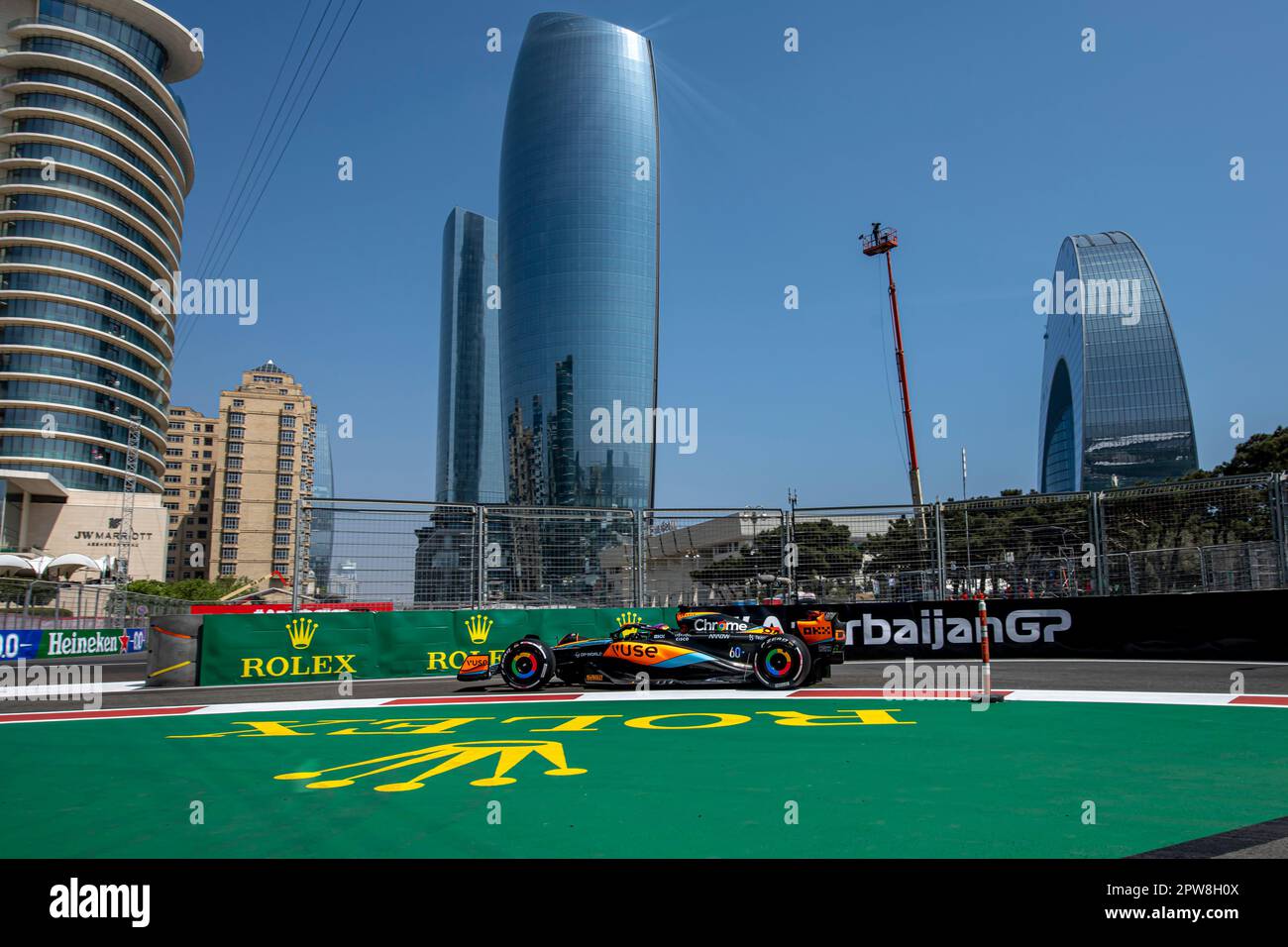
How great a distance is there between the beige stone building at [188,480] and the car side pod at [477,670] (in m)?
141

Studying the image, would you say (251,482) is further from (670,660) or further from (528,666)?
(670,660)

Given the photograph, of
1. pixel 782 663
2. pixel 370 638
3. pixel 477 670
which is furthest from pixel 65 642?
pixel 782 663

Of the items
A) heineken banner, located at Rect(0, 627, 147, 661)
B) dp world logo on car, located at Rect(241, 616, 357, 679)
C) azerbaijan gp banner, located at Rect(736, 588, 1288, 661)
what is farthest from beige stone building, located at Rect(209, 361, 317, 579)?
azerbaijan gp banner, located at Rect(736, 588, 1288, 661)

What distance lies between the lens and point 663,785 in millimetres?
6340

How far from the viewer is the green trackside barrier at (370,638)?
16703mm

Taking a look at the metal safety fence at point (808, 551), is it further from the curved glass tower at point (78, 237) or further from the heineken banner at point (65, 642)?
the curved glass tower at point (78, 237)

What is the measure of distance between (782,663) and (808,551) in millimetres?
6113

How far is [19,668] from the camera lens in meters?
20.1

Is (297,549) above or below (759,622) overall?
above

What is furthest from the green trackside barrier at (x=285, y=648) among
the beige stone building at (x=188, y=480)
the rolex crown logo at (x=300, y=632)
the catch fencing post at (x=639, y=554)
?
the beige stone building at (x=188, y=480)

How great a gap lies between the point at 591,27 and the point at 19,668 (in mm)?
140643

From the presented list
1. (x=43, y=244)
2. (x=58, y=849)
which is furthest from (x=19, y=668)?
(x=43, y=244)

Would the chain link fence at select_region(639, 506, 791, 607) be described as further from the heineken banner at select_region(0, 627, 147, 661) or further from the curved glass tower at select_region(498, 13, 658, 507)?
the curved glass tower at select_region(498, 13, 658, 507)

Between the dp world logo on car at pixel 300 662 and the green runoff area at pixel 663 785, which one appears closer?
the green runoff area at pixel 663 785
